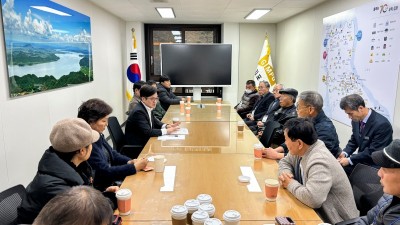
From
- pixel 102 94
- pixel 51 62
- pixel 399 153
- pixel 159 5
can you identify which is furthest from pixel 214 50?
pixel 399 153

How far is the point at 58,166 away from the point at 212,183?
0.98m

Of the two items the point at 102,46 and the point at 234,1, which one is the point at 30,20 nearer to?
the point at 102,46

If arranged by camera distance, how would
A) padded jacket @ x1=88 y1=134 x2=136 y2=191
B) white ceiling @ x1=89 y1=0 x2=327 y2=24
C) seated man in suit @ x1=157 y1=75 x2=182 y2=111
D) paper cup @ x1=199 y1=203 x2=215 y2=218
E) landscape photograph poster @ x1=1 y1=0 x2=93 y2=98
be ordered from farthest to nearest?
1. seated man in suit @ x1=157 y1=75 x2=182 y2=111
2. white ceiling @ x1=89 y1=0 x2=327 y2=24
3. landscape photograph poster @ x1=1 y1=0 x2=93 y2=98
4. padded jacket @ x1=88 y1=134 x2=136 y2=191
5. paper cup @ x1=199 y1=203 x2=215 y2=218

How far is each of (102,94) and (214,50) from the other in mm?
2982

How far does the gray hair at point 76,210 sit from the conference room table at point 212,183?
30.8 inches

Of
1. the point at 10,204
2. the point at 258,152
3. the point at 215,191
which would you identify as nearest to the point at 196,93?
the point at 258,152

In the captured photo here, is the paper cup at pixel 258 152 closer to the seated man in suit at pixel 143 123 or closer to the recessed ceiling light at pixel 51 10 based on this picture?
the seated man in suit at pixel 143 123

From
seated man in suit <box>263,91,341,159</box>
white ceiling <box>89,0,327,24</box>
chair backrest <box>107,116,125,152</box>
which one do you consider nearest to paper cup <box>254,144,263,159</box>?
seated man in suit <box>263,91,341,159</box>

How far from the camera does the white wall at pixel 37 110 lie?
298 cm

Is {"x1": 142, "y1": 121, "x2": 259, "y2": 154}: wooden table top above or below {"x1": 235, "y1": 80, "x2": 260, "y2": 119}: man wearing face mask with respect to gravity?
below

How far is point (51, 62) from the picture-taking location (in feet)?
12.8

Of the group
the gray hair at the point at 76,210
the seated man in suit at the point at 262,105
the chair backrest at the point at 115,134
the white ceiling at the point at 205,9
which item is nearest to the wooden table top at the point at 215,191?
the gray hair at the point at 76,210

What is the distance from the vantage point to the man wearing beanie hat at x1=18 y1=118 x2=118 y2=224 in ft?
4.75

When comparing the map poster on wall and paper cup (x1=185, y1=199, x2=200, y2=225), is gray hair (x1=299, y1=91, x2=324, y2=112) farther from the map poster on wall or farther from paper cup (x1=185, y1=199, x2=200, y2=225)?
paper cup (x1=185, y1=199, x2=200, y2=225)
